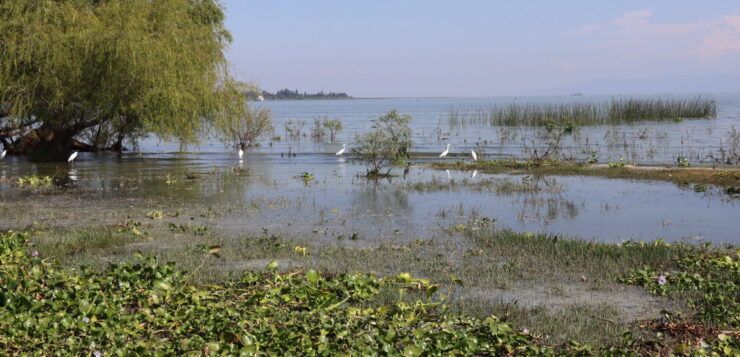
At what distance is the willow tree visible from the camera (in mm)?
22141

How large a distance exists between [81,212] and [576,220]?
912 cm

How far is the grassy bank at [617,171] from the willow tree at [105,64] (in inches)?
344

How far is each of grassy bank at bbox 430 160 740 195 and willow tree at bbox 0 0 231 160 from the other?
8750 mm

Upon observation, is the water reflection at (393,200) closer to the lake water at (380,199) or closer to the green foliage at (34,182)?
the lake water at (380,199)

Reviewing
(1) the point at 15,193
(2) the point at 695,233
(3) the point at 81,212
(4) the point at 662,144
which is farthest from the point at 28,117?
(4) the point at 662,144

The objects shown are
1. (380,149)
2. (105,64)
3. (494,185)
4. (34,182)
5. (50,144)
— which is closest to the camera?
(34,182)

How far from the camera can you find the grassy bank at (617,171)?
61.4ft

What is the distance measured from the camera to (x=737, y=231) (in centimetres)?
1198

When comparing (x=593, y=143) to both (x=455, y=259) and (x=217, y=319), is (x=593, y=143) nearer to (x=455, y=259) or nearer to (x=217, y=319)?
(x=455, y=259)

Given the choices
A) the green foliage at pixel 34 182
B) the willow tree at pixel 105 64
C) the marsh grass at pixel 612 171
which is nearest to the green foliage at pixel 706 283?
the marsh grass at pixel 612 171

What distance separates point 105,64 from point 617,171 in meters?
15.8

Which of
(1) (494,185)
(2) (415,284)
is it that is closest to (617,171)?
(1) (494,185)

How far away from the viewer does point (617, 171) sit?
21438 millimetres

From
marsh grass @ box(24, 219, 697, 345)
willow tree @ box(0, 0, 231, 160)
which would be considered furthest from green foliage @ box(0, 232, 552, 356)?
willow tree @ box(0, 0, 231, 160)
